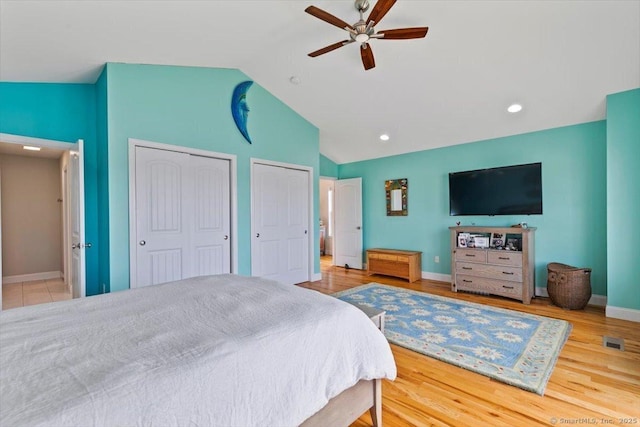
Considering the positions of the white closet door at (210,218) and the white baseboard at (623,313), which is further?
the white closet door at (210,218)

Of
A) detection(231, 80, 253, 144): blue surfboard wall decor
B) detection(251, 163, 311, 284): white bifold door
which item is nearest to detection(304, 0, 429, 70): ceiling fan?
detection(231, 80, 253, 144): blue surfboard wall decor

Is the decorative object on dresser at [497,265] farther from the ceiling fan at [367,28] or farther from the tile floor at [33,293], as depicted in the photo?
the tile floor at [33,293]

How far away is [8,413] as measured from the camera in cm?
74

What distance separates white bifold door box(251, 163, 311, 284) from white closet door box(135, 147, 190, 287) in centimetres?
101

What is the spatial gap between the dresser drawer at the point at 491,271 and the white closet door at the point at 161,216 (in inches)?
151

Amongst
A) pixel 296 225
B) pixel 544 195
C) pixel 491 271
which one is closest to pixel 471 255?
pixel 491 271

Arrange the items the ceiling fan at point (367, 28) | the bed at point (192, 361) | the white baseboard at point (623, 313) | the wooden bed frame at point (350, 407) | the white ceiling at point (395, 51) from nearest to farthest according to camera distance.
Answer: the bed at point (192, 361) → the wooden bed frame at point (350, 407) → the ceiling fan at point (367, 28) → the white ceiling at point (395, 51) → the white baseboard at point (623, 313)

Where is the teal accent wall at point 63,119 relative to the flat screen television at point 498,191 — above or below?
above

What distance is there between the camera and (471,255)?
14.0 ft

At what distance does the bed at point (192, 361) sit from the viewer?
83cm

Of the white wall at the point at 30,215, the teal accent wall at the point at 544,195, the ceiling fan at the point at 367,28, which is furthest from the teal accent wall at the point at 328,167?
the white wall at the point at 30,215

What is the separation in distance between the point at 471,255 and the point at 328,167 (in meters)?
3.39

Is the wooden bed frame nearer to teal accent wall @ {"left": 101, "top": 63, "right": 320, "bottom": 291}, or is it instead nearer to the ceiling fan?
the ceiling fan

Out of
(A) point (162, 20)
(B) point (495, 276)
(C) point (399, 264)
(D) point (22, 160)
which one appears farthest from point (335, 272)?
(D) point (22, 160)
